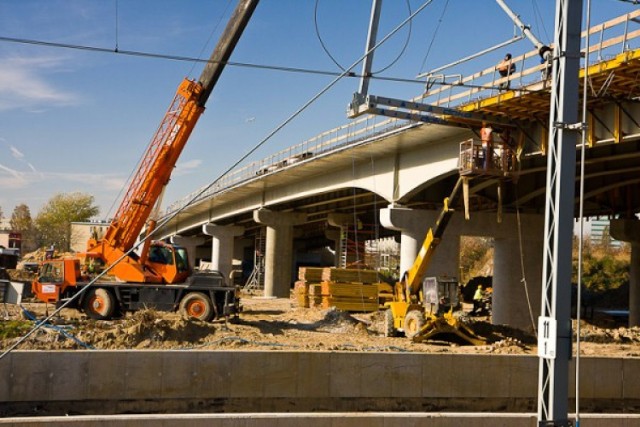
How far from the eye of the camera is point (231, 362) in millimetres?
15500

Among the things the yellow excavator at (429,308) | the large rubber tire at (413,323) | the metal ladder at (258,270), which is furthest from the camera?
the metal ladder at (258,270)

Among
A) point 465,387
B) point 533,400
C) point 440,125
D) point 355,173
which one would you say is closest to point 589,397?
point 533,400

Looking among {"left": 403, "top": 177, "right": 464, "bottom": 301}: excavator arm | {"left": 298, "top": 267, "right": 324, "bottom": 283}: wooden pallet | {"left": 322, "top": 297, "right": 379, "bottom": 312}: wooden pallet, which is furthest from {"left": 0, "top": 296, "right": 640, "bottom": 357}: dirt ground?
{"left": 298, "top": 267, "right": 324, "bottom": 283}: wooden pallet

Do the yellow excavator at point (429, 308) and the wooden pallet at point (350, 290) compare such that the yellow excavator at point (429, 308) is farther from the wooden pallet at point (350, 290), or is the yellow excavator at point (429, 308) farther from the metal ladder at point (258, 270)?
the metal ladder at point (258, 270)

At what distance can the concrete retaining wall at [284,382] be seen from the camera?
14680mm

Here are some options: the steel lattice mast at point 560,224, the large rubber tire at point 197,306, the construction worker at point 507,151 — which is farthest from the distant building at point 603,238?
the steel lattice mast at point 560,224

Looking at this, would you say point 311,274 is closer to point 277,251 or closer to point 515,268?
point 515,268

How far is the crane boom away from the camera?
24125mm

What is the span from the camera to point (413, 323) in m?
21.5

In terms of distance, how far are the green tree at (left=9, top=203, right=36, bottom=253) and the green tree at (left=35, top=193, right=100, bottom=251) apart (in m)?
1.86

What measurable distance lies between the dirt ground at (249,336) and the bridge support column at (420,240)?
10.4 feet

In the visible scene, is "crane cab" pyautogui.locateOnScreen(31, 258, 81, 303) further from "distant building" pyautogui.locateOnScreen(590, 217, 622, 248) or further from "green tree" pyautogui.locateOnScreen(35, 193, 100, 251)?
"green tree" pyautogui.locateOnScreen(35, 193, 100, 251)

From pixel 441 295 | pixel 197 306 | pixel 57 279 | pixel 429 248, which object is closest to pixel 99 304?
pixel 57 279

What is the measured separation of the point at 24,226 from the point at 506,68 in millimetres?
126387
